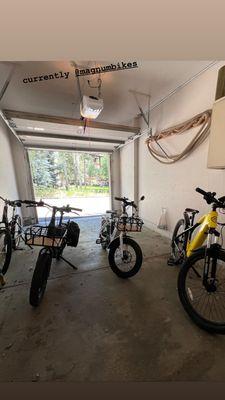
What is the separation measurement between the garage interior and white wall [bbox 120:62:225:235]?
0.02 m

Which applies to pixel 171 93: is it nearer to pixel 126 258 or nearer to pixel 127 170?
pixel 127 170

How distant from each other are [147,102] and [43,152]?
3.20 m

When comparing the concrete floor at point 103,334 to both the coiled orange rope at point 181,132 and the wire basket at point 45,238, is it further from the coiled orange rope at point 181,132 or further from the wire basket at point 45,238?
the coiled orange rope at point 181,132

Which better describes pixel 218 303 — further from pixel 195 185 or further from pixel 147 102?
pixel 147 102

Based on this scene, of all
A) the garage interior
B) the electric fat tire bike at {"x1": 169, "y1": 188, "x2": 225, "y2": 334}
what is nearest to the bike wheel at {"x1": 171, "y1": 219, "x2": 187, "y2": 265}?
the garage interior

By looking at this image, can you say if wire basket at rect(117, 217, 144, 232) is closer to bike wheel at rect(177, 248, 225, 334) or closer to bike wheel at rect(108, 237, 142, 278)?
bike wheel at rect(108, 237, 142, 278)

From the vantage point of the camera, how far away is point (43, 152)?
4957mm

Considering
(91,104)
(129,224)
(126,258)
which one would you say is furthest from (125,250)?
(91,104)

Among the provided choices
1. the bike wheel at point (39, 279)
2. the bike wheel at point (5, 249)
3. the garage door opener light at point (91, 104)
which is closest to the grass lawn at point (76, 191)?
the bike wheel at point (5, 249)

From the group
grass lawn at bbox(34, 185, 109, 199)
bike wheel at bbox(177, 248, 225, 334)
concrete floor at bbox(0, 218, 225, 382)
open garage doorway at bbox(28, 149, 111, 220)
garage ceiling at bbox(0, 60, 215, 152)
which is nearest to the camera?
concrete floor at bbox(0, 218, 225, 382)

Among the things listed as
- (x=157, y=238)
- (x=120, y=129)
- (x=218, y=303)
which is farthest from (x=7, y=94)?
(x=218, y=303)

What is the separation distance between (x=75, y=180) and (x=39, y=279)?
4.36m

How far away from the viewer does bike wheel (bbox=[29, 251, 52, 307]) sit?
1618 mm

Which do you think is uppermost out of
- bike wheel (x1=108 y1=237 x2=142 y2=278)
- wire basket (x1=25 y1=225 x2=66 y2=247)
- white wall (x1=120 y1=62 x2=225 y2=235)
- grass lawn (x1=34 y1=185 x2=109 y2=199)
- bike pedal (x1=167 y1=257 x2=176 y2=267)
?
white wall (x1=120 y1=62 x2=225 y2=235)
